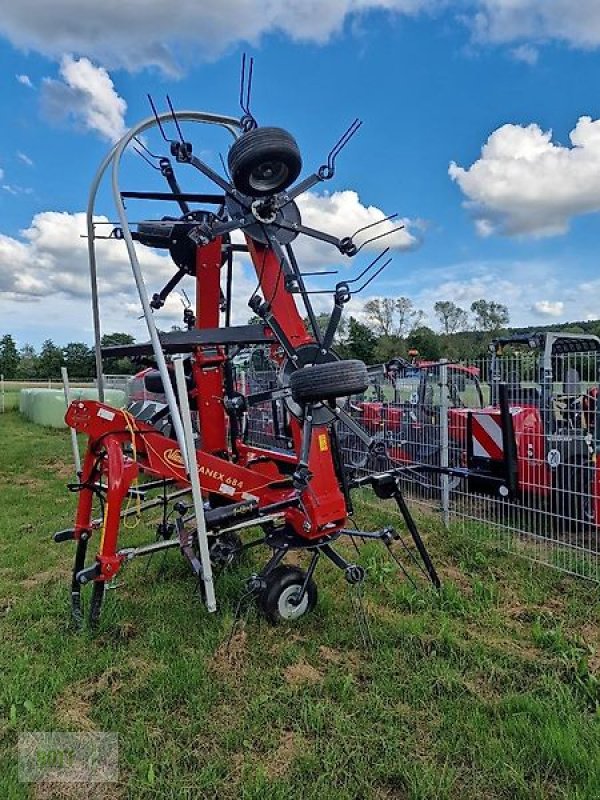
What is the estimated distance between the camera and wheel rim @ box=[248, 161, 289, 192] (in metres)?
3.58

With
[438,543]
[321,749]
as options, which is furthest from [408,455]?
[321,749]

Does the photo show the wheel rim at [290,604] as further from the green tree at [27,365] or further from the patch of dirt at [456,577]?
the green tree at [27,365]

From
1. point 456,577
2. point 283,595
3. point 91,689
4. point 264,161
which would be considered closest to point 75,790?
point 91,689

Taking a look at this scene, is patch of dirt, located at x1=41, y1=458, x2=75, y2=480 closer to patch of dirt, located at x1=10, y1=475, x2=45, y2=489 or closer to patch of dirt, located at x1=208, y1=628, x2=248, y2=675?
patch of dirt, located at x1=10, y1=475, x2=45, y2=489

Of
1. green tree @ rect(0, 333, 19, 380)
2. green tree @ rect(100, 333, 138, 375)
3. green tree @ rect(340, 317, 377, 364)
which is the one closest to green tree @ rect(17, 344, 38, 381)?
green tree @ rect(0, 333, 19, 380)

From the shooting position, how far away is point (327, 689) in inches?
119

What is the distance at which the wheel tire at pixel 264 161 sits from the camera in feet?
11.2

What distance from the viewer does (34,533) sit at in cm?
615

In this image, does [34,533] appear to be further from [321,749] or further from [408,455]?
[321,749]

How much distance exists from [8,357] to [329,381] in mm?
54773

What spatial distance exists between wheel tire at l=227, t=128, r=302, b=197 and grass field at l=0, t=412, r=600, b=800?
264 centimetres

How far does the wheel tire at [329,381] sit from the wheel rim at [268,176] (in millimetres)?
1160

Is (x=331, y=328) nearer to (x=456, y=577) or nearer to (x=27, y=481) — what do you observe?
(x=456, y=577)

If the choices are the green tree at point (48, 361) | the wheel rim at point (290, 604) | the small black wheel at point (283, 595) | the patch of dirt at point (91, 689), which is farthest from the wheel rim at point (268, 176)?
the green tree at point (48, 361)
